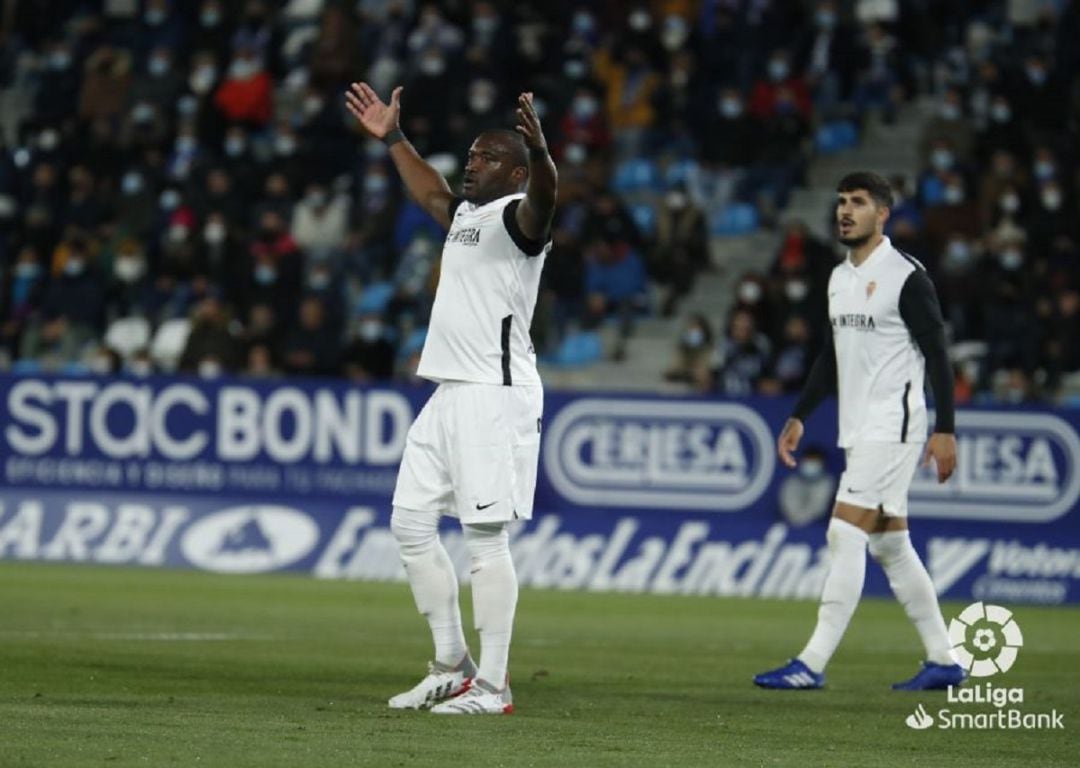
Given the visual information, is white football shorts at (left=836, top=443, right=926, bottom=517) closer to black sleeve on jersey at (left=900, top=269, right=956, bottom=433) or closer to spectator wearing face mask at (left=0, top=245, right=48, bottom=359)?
black sleeve on jersey at (left=900, top=269, right=956, bottom=433)

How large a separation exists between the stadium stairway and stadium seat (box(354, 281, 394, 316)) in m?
2.25

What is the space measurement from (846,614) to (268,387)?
11305mm

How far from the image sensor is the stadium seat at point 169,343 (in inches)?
1017

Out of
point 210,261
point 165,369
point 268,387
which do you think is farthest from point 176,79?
point 268,387

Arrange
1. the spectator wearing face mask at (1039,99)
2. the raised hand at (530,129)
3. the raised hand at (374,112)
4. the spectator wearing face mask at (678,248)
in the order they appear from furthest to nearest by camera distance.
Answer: the spectator wearing face mask at (678,248) → the spectator wearing face mask at (1039,99) → the raised hand at (374,112) → the raised hand at (530,129)

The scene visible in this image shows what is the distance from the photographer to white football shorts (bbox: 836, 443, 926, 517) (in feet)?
38.7

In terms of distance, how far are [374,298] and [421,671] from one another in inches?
581

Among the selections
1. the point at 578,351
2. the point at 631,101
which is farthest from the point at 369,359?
the point at 631,101

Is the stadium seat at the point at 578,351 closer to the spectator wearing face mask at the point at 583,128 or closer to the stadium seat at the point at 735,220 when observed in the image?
the stadium seat at the point at 735,220

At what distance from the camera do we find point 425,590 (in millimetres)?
10375

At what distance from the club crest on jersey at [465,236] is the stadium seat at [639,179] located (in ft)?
57.4

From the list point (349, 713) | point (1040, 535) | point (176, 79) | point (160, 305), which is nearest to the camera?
point (349, 713)

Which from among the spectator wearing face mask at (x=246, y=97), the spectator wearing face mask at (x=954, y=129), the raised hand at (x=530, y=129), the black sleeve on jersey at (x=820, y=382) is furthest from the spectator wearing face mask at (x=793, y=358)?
the raised hand at (x=530, y=129)

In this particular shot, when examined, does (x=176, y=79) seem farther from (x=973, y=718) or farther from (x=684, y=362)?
(x=973, y=718)
